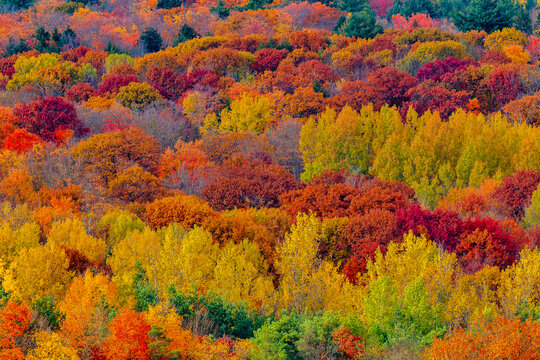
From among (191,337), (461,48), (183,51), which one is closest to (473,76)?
(461,48)

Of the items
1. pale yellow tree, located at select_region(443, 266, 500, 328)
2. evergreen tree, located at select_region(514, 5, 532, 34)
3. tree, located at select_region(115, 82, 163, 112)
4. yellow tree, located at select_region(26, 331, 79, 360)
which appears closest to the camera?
yellow tree, located at select_region(26, 331, 79, 360)

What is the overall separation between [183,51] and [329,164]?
4312cm

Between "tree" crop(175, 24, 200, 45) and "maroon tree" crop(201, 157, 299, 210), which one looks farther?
"tree" crop(175, 24, 200, 45)

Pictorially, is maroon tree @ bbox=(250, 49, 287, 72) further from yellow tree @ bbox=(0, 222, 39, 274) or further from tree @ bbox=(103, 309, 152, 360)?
tree @ bbox=(103, 309, 152, 360)

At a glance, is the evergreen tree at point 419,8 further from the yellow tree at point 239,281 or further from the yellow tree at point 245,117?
the yellow tree at point 239,281

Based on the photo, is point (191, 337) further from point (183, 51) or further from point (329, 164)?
point (183, 51)

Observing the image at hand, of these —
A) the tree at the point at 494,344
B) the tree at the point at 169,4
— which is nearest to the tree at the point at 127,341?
the tree at the point at 494,344

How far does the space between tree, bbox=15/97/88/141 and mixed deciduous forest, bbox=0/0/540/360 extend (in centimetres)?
21

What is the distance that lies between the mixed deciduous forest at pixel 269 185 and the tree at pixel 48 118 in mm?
209

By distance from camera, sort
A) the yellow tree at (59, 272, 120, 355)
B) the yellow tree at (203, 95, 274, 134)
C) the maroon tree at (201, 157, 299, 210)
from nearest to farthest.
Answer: the yellow tree at (59, 272, 120, 355) < the maroon tree at (201, 157, 299, 210) < the yellow tree at (203, 95, 274, 134)

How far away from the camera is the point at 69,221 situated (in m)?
50.3

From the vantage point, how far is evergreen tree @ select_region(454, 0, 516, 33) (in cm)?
11219

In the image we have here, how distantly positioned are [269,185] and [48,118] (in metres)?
25.8

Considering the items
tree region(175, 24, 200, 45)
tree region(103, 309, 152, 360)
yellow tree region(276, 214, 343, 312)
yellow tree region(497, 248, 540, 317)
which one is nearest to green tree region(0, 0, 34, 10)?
tree region(175, 24, 200, 45)
